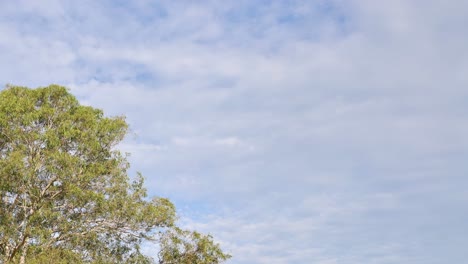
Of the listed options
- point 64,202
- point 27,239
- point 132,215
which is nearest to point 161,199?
point 132,215

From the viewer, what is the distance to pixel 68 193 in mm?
28344

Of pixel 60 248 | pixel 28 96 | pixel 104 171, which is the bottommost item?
pixel 60 248

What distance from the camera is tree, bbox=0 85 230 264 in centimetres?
2742

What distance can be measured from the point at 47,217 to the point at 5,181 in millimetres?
2533

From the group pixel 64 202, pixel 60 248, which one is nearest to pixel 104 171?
pixel 64 202

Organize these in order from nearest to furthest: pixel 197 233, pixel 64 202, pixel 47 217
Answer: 1. pixel 47 217
2. pixel 64 202
3. pixel 197 233

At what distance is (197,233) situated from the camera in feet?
103

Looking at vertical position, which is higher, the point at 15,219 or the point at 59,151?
the point at 59,151

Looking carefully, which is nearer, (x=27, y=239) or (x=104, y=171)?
(x=27, y=239)

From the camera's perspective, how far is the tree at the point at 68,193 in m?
27.4

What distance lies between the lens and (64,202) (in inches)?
1145

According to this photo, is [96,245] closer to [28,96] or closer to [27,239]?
[27,239]

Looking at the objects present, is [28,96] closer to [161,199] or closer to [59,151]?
[59,151]

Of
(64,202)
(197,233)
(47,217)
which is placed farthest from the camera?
(197,233)
